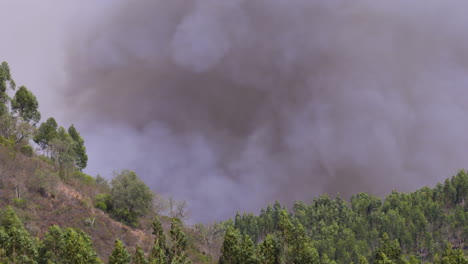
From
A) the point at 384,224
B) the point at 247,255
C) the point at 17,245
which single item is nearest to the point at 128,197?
the point at 247,255

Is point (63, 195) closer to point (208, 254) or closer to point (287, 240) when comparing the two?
point (208, 254)

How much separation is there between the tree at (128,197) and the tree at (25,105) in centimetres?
3308

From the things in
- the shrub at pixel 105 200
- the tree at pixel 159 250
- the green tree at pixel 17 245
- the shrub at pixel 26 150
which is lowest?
the green tree at pixel 17 245

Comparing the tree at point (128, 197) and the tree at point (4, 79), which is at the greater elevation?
the tree at point (4, 79)

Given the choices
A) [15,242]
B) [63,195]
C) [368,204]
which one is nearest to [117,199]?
[63,195]

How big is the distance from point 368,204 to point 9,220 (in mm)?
175329

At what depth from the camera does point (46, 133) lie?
103000mm

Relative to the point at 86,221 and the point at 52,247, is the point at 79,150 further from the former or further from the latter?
the point at 52,247

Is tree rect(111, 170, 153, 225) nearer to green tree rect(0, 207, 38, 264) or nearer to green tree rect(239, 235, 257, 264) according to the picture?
green tree rect(239, 235, 257, 264)

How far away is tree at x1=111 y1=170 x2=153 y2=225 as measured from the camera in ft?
284

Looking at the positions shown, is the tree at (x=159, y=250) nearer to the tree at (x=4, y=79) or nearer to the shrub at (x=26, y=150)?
the shrub at (x=26, y=150)

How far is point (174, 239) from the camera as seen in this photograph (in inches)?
2827

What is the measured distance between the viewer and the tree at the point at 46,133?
333 feet

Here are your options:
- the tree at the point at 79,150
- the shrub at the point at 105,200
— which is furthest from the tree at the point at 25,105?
the shrub at the point at 105,200
